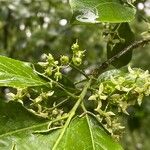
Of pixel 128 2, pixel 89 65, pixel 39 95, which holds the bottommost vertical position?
pixel 89 65

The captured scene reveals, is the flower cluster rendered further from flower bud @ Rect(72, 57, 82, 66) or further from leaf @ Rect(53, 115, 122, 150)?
leaf @ Rect(53, 115, 122, 150)

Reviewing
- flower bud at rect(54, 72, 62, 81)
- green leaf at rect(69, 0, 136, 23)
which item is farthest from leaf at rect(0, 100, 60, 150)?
green leaf at rect(69, 0, 136, 23)

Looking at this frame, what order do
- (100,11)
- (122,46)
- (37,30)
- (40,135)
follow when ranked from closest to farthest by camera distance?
(40,135)
(100,11)
(122,46)
(37,30)

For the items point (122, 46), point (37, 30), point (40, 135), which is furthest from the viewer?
point (37, 30)

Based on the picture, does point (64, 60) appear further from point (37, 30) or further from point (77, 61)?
point (37, 30)

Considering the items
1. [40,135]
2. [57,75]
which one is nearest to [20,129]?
[40,135]

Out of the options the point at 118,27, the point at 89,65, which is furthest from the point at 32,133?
the point at 89,65

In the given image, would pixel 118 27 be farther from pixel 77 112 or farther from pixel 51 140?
pixel 51 140
